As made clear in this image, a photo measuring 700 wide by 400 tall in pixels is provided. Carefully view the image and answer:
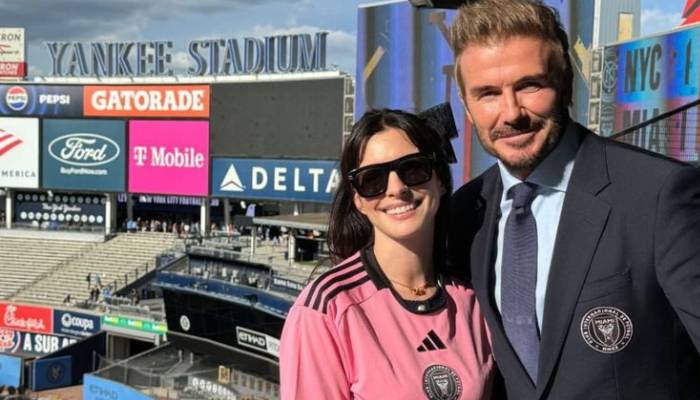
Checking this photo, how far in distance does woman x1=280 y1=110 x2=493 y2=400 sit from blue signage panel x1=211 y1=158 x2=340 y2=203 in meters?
29.5

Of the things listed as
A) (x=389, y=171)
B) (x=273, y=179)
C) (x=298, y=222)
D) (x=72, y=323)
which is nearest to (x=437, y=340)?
(x=389, y=171)

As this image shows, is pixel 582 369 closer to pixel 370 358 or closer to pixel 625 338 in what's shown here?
pixel 625 338

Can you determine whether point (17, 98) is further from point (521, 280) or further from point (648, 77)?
point (521, 280)

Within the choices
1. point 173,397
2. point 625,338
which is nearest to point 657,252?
point 625,338

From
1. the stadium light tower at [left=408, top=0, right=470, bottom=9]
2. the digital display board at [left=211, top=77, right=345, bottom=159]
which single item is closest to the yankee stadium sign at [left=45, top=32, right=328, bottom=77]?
the digital display board at [left=211, top=77, right=345, bottom=159]

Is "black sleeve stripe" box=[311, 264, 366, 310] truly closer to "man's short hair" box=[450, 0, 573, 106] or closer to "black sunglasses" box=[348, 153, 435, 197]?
"black sunglasses" box=[348, 153, 435, 197]

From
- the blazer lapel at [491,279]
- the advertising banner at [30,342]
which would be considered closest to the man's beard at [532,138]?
the blazer lapel at [491,279]

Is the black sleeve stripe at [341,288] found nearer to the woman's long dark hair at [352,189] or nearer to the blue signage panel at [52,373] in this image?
the woman's long dark hair at [352,189]

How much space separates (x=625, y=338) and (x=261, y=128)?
3333cm

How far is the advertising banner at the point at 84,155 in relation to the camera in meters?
37.8

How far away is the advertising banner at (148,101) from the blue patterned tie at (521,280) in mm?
34604

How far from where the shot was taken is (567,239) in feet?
6.95

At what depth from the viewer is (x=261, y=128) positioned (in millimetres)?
34781

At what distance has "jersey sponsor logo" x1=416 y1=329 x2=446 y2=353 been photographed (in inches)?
96.2
